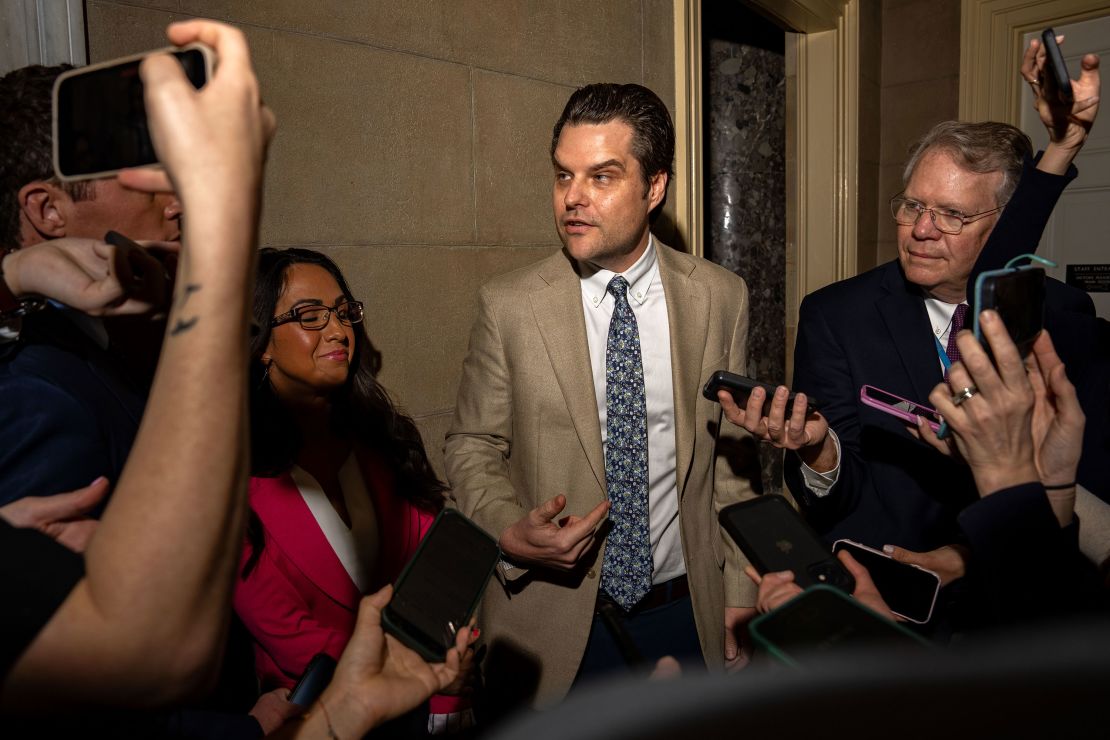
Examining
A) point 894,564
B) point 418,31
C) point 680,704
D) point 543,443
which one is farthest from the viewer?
point 418,31

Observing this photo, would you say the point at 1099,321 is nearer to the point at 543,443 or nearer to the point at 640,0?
the point at 543,443

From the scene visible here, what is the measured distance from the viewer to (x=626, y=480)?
1.95 metres

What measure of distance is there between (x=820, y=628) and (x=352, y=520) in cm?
139

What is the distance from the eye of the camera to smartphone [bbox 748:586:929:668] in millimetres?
776

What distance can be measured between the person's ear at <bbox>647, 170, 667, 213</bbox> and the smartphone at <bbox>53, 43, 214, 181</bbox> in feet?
4.94

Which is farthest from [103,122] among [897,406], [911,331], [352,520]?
[911,331]

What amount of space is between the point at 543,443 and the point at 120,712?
1.35 metres

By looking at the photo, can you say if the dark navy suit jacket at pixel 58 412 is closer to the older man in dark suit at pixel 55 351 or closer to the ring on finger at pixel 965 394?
the older man in dark suit at pixel 55 351

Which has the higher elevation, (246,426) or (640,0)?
(640,0)

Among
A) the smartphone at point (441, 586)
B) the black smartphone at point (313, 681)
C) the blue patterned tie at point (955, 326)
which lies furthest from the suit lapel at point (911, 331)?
the black smartphone at point (313, 681)

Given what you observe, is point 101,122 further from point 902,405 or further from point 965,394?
point 902,405

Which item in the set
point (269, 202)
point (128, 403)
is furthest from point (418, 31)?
point (128, 403)

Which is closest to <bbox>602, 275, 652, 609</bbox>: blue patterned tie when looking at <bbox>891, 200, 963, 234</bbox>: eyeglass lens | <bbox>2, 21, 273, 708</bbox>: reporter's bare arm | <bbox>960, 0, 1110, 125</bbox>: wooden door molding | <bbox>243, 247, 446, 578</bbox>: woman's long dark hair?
<bbox>243, 247, 446, 578</bbox>: woman's long dark hair

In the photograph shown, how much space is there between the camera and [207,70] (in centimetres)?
66
